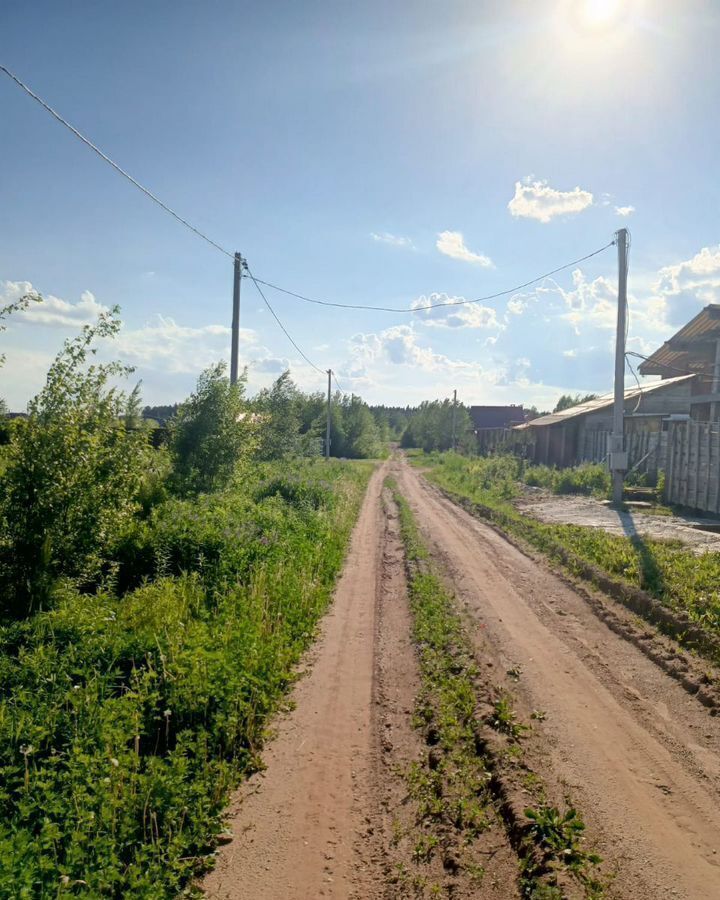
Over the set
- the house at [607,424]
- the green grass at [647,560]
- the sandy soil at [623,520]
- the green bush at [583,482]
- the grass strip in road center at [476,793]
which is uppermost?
the house at [607,424]

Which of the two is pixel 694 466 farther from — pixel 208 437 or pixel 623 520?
pixel 208 437

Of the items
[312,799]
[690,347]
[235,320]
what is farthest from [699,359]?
[312,799]

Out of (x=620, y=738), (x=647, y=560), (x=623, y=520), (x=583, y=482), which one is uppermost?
(x=583, y=482)

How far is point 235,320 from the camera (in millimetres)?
16484

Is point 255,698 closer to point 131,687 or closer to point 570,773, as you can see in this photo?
point 131,687

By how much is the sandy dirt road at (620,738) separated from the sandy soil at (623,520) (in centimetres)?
449

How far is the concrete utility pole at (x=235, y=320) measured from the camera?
1581 cm

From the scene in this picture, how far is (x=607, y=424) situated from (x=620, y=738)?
25.2m

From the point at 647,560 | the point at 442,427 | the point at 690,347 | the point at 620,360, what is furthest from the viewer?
the point at 442,427

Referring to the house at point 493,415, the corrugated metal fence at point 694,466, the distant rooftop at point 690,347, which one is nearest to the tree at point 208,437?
the corrugated metal fence at point 694,466

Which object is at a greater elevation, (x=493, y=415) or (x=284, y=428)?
(x=493, y=415)

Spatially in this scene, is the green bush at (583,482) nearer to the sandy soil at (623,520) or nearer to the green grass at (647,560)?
the sandy soil at (623,520)

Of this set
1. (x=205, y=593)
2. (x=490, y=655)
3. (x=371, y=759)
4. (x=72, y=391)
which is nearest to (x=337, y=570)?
(x=205, y=593)

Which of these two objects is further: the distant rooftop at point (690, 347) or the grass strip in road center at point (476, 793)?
the distant rooftop at point (690, 347)
